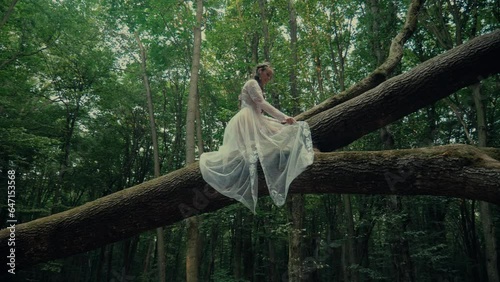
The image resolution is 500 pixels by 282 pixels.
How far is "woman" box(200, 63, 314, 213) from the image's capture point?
10.9 feet

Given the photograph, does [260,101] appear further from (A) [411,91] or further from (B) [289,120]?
(A) [411,91]

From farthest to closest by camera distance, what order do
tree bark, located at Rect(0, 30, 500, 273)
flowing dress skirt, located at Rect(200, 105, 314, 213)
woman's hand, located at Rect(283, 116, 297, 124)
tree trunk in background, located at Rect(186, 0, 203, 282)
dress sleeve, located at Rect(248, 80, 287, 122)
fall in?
tree trunk in background, located at Rect(186, 0, 203, 282) → dress sleeve, located at Rect(248, 80, 287, 122) → woman's hand, located at Rect(283, 116, 297, 124) → flowing dress skirt, located at Rect(200, 105, 314, 213) → tree bark, located at Rect(0, 30, 500, 273)

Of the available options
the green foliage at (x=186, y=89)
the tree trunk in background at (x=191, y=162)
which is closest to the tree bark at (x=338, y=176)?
the tree trunk in background at (x=191, y=162)

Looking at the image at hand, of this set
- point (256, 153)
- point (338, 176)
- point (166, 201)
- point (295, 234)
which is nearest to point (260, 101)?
point (256, 153)

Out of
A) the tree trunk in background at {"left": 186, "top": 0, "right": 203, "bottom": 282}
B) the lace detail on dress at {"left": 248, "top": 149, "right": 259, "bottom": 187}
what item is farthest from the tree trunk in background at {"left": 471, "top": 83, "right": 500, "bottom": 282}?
the lace detail on dress at {"left": 248, "top": 149, "right": 259, "bottom": 187}

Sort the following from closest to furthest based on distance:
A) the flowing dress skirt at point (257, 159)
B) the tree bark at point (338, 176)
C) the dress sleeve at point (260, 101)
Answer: the tree bark at point (338, 176) → the flowing dress skirt at point (257, 159) → the dress sleeve at point (260, 101)

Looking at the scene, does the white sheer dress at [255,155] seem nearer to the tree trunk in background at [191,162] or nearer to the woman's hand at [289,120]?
the woman's hand at [289,120]

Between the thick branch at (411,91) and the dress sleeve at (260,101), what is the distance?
39 centimetres

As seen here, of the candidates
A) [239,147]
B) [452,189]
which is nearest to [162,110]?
[239,147]

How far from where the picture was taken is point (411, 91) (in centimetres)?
345

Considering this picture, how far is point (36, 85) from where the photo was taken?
634 inches

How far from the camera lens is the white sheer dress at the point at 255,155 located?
332 centimetres

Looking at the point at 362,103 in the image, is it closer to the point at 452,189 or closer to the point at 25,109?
the point at 452,189

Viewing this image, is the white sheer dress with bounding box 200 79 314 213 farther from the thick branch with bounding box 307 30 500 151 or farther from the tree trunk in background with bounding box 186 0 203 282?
the tree trunk in background with bounding box 186 0 203 282
